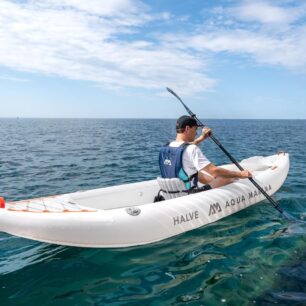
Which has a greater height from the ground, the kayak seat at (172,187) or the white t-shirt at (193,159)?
the white t-shirt at (193,159)

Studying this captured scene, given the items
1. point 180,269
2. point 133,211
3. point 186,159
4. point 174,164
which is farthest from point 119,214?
point 186,159

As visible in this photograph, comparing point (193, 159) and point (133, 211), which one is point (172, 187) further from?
point (133, 211)

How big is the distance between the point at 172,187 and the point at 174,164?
1.83 ft

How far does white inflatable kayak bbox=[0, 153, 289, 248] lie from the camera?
4883 millimetres

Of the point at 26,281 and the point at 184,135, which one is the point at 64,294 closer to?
the point at 26,281

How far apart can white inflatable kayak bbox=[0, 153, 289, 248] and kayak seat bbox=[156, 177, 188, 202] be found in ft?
0.93

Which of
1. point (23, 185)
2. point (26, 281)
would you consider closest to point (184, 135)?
point (26, 281)

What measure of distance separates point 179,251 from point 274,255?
59.3 inches

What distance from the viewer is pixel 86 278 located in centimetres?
470

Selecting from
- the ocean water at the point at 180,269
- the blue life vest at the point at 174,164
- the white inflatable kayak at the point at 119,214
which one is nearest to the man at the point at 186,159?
the blue life vest at the point at 174,164

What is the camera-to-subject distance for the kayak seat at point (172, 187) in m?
6.42

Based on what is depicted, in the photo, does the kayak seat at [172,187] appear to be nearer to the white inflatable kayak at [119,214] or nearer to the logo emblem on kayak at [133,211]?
the white inflatable kayak at [119,214]

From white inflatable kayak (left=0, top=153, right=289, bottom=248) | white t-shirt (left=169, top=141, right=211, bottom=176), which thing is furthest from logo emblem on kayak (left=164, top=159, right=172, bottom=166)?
white inflatable kayak (left=0, top=153, right=289, bottom=248)

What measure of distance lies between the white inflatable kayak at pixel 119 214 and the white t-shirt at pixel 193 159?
1.74ft
